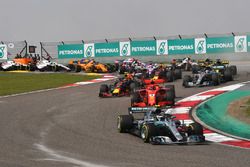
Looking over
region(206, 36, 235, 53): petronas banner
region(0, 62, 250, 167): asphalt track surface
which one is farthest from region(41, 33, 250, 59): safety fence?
region(0, 62, 250, 167): asphalt track surface

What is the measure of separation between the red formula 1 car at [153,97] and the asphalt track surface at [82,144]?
0.53 meters

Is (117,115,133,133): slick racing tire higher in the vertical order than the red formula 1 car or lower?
lower

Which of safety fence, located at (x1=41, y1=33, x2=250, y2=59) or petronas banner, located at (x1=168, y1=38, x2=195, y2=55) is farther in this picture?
petronas banner, located at (x1=168, y1=38, x2=195, y2=55)

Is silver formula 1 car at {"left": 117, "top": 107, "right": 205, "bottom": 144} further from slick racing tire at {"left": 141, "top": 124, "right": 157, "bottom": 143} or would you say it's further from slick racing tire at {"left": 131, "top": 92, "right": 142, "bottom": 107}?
slick racing tire at {"left": 131, "top": 92, "right": 142, "bottom": 107}

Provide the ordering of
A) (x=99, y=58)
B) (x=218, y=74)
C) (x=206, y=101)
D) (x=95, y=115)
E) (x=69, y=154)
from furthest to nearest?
(x=99, y=58)
(x=218, y=74)
(x=206, y=101)
(x=95, y=115)
(x=69, y=154)

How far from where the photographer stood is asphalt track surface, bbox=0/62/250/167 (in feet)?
30.3

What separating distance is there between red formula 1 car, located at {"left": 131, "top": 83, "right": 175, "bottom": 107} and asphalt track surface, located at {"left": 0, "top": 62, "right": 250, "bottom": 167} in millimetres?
531

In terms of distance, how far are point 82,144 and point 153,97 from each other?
5764mm

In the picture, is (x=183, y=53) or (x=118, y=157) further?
(x=183, y=53)

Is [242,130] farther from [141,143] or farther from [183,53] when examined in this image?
[183,53]

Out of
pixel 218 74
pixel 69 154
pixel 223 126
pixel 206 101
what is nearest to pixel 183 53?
pixel 218 74

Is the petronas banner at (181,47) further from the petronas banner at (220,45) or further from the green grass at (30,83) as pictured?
the green grass at (30,83)

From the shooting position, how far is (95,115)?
16141 mm

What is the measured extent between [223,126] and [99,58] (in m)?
31.4
